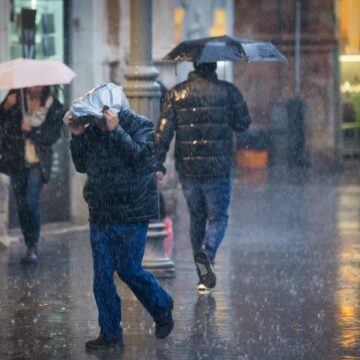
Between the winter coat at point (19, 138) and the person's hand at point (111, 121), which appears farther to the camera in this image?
the winter coat at point (19, 138)

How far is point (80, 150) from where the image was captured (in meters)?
8.80

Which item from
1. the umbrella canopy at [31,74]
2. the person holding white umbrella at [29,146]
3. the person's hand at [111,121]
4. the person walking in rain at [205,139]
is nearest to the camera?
the person's hand at [111,121]

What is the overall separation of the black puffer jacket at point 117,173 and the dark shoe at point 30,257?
430 cm

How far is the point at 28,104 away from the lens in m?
13.4

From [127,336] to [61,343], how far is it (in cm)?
47

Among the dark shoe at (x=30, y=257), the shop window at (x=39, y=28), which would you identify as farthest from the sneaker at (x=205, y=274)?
the shop window at (x=39, y=28)

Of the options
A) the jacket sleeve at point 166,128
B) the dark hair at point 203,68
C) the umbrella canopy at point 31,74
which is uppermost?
the dark hair at point 203,68

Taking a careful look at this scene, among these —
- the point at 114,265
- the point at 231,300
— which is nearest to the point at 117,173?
the point at 114,265

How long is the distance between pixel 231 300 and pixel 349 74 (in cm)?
2188

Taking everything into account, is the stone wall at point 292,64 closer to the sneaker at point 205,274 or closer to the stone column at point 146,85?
the stone column at point 146,85

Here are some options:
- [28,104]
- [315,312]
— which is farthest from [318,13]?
[315,312]

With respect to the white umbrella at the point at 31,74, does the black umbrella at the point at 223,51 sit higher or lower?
higher

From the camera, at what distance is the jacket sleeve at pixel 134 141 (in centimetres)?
861

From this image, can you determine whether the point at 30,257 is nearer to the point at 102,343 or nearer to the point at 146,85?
the point at 146,85
